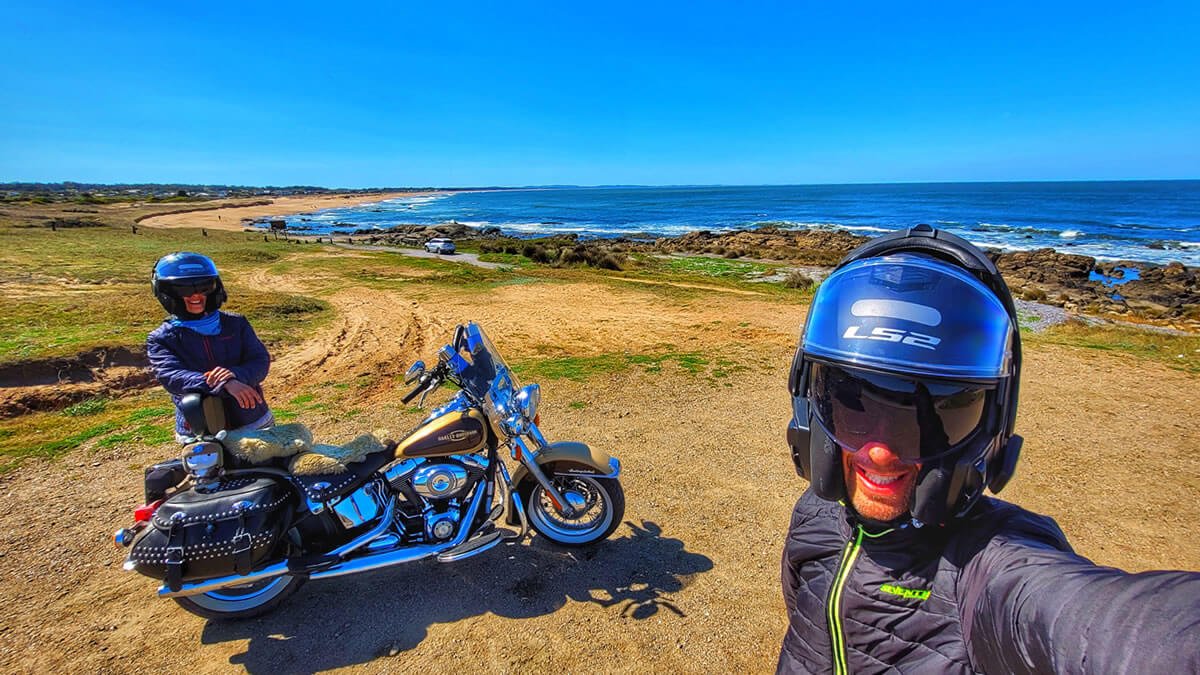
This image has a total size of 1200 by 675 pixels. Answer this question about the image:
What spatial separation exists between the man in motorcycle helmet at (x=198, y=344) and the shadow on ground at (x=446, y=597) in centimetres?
139

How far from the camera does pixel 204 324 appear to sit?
3.62m

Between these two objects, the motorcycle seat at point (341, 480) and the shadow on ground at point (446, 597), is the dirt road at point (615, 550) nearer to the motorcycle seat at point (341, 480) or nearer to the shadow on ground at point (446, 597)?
the shadow on ground at point (446, 597)

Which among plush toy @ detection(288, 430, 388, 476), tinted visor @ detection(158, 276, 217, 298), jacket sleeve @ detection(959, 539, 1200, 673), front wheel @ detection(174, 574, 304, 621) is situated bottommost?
front wheel @ detection(174, 574, 304, 621)

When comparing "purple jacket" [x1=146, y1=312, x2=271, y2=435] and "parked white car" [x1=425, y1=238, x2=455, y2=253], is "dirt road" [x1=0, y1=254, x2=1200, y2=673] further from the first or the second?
"parked white car" [x1=425, y1=238, x2=455, y2=253]

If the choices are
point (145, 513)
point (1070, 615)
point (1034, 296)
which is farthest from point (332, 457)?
point (1034, 296)

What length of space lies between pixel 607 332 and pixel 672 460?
6452 millimetres

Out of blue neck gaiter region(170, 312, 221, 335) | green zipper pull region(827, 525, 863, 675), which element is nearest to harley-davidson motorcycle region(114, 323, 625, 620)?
blue neck gaiter region(170, 312, 221, 335)

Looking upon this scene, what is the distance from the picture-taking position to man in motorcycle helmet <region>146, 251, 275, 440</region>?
10.9 ft

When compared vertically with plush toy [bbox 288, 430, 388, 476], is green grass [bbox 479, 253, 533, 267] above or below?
above

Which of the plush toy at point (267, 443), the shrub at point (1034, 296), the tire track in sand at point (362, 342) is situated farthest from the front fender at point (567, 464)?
the shrub at point (1034, 296)

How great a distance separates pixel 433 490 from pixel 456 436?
418 mm

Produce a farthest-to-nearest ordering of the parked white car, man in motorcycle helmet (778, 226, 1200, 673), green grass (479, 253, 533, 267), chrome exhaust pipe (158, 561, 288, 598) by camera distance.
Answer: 1. the parked white car
2. green grass (479, 253, 533, 267)
3. chrome exhaust pipe (158, 561, 288, 598)
4. man in motorcycle helmet (778, 226, 1200, 673)

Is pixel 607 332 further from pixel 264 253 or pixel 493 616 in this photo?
pixel 264 253

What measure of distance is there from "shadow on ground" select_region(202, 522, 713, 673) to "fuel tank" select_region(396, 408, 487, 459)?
99 centimetres
